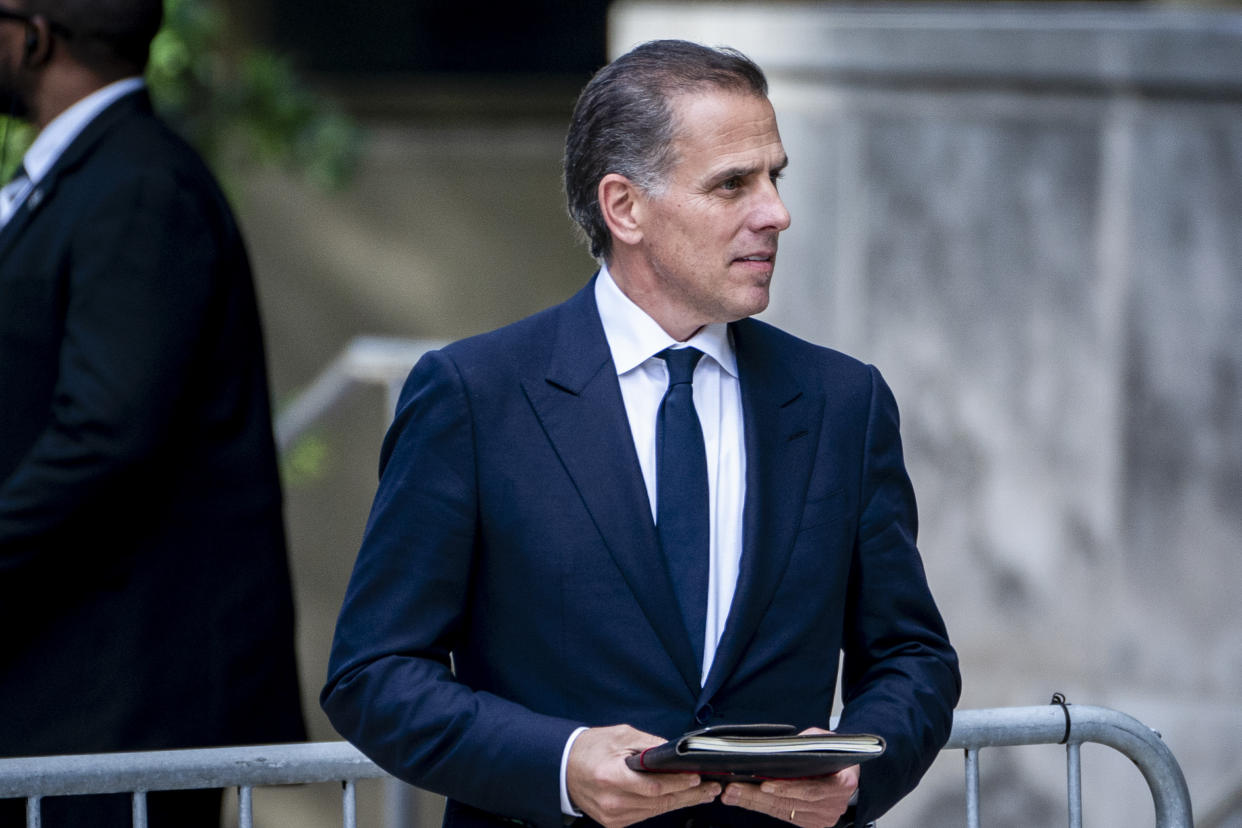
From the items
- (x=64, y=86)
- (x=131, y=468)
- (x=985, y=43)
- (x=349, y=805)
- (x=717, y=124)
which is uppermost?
(x=985, y=43)

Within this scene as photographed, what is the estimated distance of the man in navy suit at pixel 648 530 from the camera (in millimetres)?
2100

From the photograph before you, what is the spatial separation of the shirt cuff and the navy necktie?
197mm

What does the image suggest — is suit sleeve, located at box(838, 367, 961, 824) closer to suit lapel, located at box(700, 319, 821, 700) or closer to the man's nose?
suit lapel, located at box(700, 319, 821, 700)

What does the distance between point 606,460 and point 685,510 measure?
12cm

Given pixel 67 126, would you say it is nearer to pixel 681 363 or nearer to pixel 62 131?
pixel 62 131

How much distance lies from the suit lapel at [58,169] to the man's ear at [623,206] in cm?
135

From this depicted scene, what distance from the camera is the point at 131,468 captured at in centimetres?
301

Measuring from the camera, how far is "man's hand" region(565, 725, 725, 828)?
6.32ft

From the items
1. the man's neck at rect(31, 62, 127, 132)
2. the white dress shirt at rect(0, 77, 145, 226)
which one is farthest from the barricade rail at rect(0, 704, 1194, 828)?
the man's neck at rect(31, 62, 127, 132)

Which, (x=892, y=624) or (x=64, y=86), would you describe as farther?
(x=64, y=86)

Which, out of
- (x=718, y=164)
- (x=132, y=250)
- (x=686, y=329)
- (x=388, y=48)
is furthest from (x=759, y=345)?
(x=388, y=48)

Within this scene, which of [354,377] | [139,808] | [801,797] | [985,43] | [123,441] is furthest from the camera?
[354,377]

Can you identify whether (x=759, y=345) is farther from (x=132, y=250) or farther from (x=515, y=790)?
(x=132, y=250)

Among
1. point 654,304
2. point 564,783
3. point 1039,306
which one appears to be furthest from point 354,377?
point 564,783
